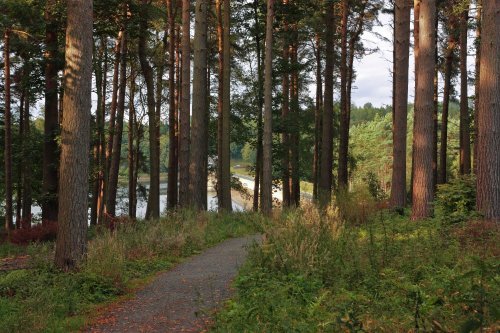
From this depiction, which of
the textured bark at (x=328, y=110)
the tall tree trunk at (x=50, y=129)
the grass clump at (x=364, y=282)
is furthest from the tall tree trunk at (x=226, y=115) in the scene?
the grass clump at (x=364, y=282)

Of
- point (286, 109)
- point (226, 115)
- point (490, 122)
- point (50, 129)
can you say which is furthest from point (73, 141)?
point (286, 109)

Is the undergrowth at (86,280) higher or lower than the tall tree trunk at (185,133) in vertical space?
lower

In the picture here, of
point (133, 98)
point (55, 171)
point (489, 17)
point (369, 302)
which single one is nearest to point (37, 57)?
point (55, 171)

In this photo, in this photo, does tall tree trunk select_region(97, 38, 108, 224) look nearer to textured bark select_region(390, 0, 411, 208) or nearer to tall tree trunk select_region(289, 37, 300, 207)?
tall tree trunk select_region(289, 37, 300, 207)

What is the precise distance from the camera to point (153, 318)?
5.92 meters

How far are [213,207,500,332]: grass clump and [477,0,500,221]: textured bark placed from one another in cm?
136

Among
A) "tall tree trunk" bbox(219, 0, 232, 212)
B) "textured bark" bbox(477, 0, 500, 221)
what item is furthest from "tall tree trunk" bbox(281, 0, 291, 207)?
"textured bark" bbox(477, 0, 500, 221)

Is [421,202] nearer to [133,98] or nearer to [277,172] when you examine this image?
[277,172]

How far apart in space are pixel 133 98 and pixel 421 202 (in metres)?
22.1

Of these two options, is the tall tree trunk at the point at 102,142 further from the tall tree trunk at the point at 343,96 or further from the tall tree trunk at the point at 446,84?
the tall tree trunk at the point at 446,84

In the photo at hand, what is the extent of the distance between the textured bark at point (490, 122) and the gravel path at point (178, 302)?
546 centimetres

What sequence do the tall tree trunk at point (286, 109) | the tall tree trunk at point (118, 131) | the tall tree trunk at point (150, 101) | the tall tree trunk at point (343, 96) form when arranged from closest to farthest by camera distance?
the tall tree trunk at point (150, 101) < the tall tree trunk at point (118, 131) < the tall tree trunk at point (343, 96) < the tall tree trunk at point (286, 109)

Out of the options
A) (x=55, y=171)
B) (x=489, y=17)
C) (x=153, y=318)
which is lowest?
(x=153, y=318)

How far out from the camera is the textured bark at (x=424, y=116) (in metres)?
11.6
